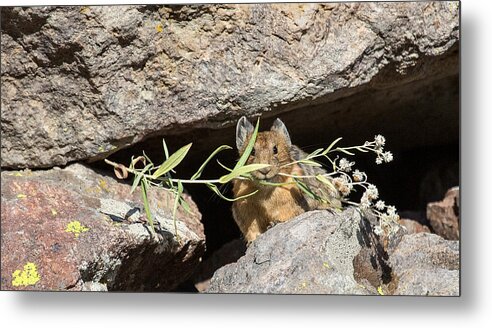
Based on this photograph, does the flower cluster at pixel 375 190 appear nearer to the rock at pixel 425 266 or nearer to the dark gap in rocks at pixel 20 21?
the rock at pixel 425 266

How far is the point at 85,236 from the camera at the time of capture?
453 centimetres

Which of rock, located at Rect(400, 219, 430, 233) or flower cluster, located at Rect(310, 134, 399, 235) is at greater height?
flower cluster, located at Rect(310, 134, 399, 235)

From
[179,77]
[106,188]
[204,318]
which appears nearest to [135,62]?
[179,77]

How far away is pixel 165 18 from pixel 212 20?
290 mm

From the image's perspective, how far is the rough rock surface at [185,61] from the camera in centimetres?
468

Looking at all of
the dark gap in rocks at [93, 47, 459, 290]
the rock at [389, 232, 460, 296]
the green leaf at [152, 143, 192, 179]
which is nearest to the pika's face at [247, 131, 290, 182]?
the dark gap in rocks at [93, 47, 459, 290]

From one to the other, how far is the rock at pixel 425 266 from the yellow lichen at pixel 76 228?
1879 millimetres

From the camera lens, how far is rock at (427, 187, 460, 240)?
5473 millimetres

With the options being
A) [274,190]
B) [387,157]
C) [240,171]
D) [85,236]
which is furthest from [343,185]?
[85,236]

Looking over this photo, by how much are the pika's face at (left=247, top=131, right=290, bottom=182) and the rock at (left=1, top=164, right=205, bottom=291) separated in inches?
26.1

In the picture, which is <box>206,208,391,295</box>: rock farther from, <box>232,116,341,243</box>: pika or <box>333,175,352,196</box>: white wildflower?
<box>232,116,341,243</box>: pika

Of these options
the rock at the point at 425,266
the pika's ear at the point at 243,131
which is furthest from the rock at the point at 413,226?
the pika's ear at the point at 243,131

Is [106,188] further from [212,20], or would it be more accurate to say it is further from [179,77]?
[212,20]

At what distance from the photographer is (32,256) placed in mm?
4426
